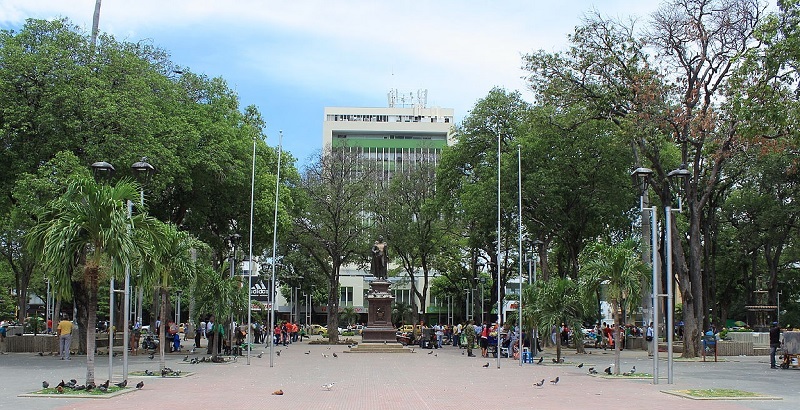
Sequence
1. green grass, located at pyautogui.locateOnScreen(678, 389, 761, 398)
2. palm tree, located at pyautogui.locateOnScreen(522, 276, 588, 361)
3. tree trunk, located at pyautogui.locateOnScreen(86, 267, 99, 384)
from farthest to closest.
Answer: palm tree, located at pyautogui.locateOnScreen(522, 276, 588, 361) → tree trunk, located at pyautogui.locateOnScreen(86, 267, 99, 384) → green grass, located at pyautogui.locateOnScreen(678, 389, 761, 398)

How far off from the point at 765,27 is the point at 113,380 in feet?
62.1

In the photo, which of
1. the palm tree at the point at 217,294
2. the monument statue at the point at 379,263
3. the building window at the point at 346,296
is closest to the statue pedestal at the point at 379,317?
the monument statue at the point at 379,263

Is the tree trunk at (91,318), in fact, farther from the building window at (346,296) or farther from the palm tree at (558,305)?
the building window at (346,296)

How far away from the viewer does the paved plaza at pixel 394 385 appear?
15164mm

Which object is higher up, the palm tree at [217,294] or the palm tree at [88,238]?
the palm tree at [88,238]

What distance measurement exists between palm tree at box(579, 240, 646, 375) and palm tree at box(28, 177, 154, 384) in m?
12.0

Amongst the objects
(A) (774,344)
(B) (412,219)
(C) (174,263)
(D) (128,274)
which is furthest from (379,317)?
(D) (128,274)

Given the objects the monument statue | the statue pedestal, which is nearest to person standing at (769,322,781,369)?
the statue pedestal

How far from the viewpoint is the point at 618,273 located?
2212 cm

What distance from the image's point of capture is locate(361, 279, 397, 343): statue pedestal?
41.9 meters

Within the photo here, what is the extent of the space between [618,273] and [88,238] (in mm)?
13338

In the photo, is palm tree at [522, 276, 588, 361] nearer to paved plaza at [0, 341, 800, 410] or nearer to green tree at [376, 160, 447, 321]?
paved plaza at [0, 341, 800, 410]

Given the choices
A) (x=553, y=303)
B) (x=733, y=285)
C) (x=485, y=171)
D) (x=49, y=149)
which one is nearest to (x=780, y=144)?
(x=553, y=303)

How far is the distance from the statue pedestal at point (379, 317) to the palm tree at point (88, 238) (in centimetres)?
2537
